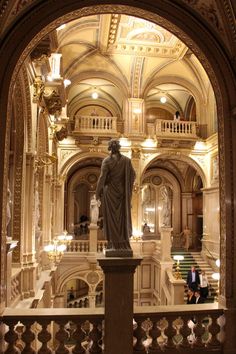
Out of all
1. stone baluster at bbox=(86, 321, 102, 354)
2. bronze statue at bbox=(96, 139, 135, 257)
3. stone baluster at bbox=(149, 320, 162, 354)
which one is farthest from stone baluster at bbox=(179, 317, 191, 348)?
bronze statue at bbox=(96, 139, 135, 257)

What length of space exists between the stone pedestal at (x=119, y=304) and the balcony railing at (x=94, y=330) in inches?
6.6

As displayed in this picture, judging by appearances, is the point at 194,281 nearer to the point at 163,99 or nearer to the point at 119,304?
the point at 119,304

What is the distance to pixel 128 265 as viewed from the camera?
187 inches

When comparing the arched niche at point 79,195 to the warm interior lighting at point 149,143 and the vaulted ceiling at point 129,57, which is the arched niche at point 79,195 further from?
the vaulted ceiling at point 129,57

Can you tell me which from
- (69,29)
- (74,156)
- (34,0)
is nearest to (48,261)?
(74,156)

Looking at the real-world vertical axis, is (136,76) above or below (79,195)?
above

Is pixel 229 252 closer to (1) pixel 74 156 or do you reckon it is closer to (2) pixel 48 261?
(2) pixel 48 261

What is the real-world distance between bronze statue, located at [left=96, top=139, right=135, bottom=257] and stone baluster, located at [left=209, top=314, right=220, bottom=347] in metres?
1.65

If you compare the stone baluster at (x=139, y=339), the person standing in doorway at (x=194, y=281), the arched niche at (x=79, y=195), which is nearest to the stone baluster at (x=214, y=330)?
the stone baluster at (x=139, y=339)

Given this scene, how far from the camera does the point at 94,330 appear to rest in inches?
191

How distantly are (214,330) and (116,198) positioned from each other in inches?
92.5

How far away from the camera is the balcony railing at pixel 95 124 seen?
18656 millimetres

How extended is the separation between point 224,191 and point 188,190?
1903cm

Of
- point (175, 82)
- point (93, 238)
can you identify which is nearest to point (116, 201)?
point (93, 238)
